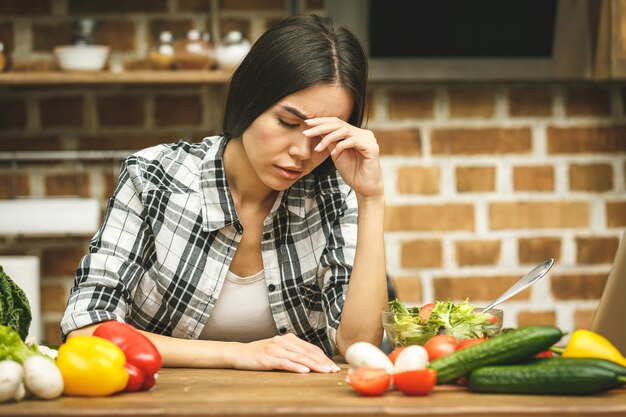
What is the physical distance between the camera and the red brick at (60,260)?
8.98ft

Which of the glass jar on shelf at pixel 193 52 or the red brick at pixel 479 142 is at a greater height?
the glass jar on shelf at pixel 193 52

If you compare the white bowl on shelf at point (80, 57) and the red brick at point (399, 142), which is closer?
the white bowl on shelf at point (80, 57)

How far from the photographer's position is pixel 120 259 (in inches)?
62.3

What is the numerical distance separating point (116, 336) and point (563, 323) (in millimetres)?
1983

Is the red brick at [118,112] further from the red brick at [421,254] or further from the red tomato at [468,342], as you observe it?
the red tomato at [468,342]

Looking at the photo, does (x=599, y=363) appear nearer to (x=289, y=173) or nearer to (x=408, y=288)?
(x=289, y=173)

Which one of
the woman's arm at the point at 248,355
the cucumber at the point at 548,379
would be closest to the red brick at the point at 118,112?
the woman's arm at the point at 248,355

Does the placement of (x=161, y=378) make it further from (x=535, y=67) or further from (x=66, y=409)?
(x=535, y=67)

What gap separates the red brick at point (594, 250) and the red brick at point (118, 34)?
1.61 metres

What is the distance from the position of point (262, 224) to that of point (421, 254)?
1.11 metres

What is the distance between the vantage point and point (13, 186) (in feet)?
8.92

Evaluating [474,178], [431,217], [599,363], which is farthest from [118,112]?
[599,363]

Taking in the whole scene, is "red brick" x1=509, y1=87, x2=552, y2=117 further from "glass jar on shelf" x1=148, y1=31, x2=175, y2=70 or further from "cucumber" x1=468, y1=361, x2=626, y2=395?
"cucumber" x1=468, y1=361, x2=626, y2=395

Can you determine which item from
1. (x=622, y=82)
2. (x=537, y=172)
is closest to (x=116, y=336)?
(x=537, y=172)
